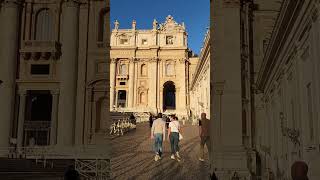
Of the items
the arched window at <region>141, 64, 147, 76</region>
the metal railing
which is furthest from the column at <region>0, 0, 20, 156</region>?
the arched window at <region>141, 64, 147, 76</region>

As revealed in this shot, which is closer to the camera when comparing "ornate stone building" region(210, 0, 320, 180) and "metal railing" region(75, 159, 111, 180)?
"ornate stone building" region(210, 0, 320, 180)

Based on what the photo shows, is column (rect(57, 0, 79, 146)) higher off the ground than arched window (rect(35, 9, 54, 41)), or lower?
lower

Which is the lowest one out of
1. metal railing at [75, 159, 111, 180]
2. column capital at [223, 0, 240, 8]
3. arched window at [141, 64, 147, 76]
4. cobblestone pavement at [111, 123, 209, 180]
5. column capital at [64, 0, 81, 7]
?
metal railing at [75, 159, 111, 180]

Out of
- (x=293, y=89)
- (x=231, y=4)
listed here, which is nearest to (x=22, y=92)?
(x=231, y=4)

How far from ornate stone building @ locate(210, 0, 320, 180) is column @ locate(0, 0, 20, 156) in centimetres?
902

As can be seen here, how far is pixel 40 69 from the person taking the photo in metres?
20.0

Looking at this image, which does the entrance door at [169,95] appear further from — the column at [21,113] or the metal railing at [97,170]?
the metal railing at [97,170]

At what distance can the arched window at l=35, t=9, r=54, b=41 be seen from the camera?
791 inches

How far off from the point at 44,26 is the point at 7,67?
8.25ft

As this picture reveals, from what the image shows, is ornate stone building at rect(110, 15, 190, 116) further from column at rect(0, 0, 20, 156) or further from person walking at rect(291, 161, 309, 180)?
person walking at rect(291, 161, 309, 180)

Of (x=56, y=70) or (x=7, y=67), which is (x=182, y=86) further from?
(x=7, y=67)

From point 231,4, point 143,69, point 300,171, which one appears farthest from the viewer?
point 143,69

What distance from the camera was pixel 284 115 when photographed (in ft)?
32.3

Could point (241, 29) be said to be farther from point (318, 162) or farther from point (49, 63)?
point (49, 63)
